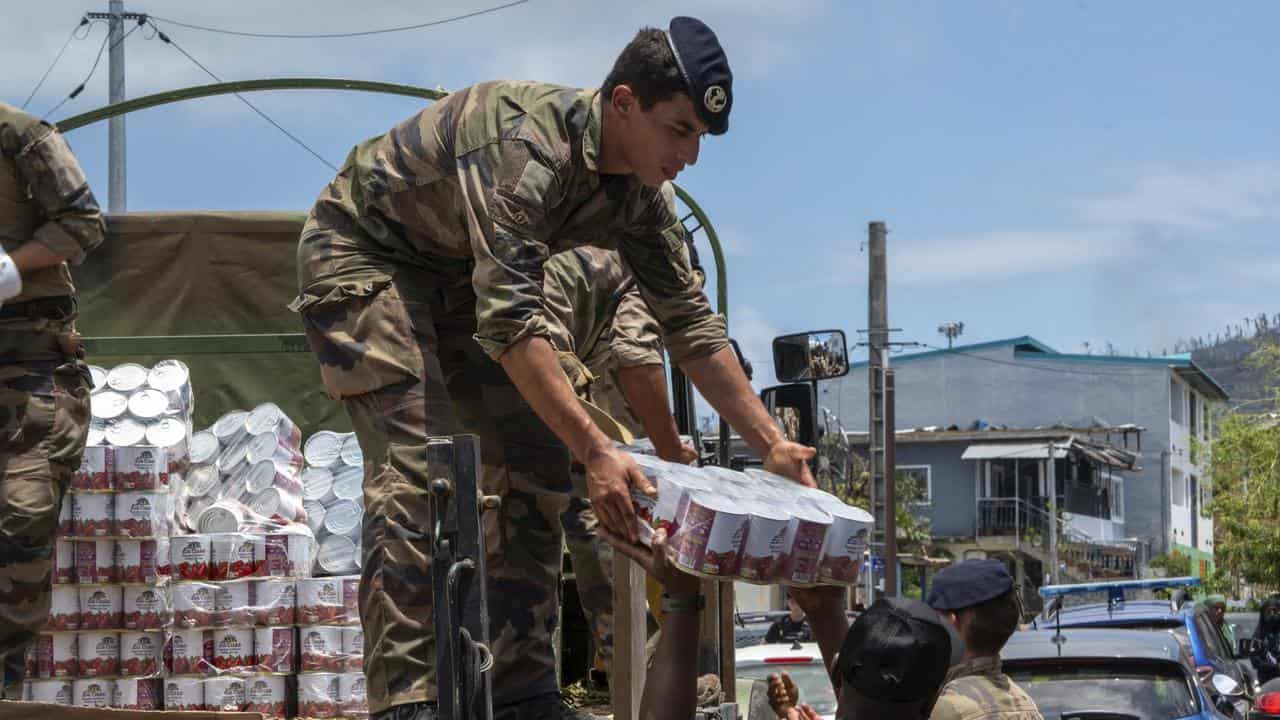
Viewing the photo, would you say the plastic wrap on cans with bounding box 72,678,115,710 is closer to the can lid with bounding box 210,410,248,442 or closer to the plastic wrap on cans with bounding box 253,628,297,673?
the plastic wrap on cans with bounding box 253,628,297,673

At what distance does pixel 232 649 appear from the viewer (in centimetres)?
543

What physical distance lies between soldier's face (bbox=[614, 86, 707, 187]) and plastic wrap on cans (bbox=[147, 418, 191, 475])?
2756 millimetres

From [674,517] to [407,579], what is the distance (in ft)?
2.30

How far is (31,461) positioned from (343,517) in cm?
195

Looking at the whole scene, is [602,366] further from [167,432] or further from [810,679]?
[810,679]

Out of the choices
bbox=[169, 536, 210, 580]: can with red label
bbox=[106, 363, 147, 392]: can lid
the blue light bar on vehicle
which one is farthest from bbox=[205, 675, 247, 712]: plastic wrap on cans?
the blue light bar on vehicle

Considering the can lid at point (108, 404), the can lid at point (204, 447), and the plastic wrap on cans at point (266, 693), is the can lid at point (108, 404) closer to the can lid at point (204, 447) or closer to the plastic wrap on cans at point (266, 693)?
the can lid at point (204, 447)

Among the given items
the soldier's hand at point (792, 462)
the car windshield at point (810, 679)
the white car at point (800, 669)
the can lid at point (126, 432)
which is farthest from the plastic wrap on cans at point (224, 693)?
the car windshield at point (810, 679)

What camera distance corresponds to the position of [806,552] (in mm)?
3332

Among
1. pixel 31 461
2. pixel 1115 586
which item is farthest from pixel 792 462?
pixel 1115 586

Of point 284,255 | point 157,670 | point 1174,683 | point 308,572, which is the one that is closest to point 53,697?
point 157,670

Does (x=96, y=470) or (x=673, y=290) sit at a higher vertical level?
(x=673, y=290)

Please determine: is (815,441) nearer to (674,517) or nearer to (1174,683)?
(674,517)

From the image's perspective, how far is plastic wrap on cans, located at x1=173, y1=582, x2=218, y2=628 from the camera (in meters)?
5.44
